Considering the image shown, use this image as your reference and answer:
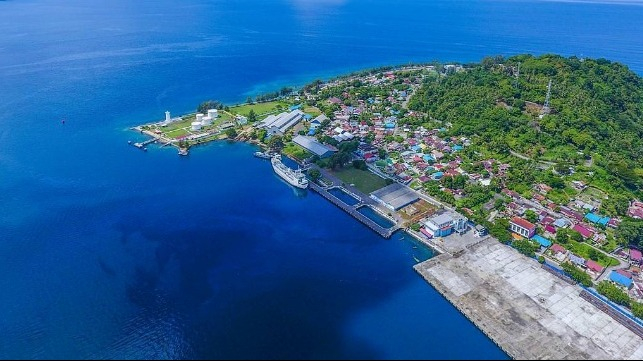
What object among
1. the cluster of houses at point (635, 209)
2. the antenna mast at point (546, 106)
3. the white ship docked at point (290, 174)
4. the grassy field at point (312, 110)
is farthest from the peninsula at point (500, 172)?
the white ship docked at point (290, 174)

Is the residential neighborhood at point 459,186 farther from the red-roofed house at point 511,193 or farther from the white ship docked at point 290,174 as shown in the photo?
the white ship docked at point 290,174

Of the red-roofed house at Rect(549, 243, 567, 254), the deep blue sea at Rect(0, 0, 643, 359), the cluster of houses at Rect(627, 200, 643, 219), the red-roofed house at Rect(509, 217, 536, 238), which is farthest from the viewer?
the cluster of houses at Rect(627, 200, 643, 219)

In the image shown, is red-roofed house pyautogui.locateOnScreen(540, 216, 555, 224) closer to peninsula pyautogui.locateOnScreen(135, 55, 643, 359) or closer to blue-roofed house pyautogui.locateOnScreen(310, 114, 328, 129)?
peninsula pyautogui.locateOnScreen(135, 55, 643, 359)

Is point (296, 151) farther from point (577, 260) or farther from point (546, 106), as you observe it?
point (546, 106)

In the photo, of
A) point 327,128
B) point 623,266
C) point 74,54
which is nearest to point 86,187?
point 327,128

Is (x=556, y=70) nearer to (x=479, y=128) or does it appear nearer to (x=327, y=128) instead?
(x=479, y=128)

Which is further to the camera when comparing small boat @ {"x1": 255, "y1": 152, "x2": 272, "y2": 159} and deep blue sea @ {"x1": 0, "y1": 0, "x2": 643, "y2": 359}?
small boat @ {"x1": 255, "y1": 152, "x2": 272, "y2": 159}

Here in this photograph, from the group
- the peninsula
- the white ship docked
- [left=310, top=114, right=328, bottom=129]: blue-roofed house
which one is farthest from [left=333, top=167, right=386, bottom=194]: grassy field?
[left=310, top=114, right=328, bottom=129]: blue-roofed house
